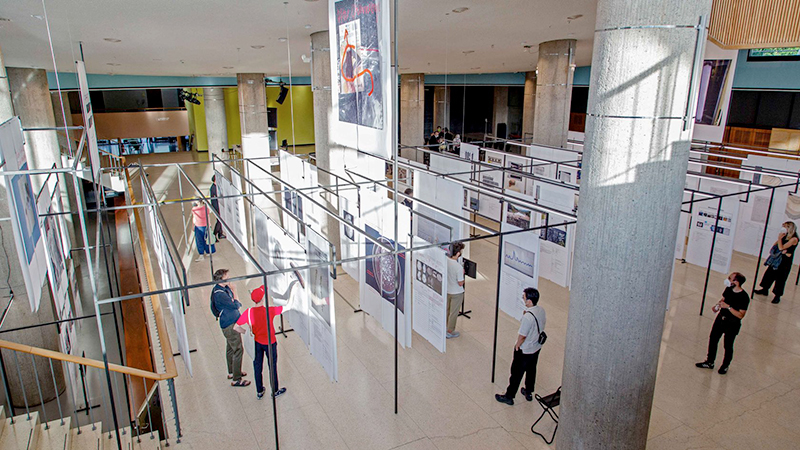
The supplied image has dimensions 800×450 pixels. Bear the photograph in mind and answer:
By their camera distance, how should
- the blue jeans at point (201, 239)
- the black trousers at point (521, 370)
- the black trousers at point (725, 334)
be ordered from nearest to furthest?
1. the black trousers at point (521, 370)
2. the black trousers at point (725, 334)
3. the blue jeans at point (201, 239)

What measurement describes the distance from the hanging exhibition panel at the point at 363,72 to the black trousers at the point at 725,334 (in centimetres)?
433

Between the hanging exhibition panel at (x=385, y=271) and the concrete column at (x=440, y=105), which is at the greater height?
the concrete column at (x=440, y=105)

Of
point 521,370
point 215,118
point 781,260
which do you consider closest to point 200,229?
point 521,370

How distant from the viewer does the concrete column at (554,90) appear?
35.6ft

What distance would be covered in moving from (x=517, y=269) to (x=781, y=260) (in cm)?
464

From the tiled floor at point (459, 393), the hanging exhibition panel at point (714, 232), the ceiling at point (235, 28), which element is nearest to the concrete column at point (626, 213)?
the tiled floor at point (459, 393)

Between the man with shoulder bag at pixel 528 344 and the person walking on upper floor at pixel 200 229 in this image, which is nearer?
the man with shoulder bag at pixel 528 344

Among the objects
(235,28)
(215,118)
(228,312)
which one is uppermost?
(235,28)

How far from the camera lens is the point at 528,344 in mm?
5180

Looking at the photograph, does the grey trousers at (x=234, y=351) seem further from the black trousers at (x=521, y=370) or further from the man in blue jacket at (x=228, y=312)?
the black trousers at (x=521, y=370)

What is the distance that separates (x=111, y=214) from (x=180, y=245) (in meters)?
6.22

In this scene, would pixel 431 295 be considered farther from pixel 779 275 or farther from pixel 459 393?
pixel 779 275

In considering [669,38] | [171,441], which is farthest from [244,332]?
[669,38]

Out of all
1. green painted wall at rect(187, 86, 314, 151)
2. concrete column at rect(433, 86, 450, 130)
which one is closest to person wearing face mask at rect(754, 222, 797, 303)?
concrete column at rect(433, 86, 450, 130)
